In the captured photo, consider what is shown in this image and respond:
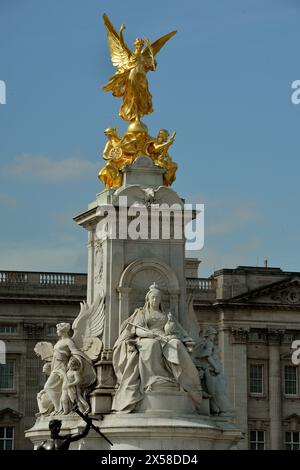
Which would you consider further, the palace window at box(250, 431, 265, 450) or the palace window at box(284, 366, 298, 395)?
the palace window at box(284, 366, 298, 395)

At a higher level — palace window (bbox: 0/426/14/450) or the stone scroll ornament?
palace window (bbox: 0/426/14/450)

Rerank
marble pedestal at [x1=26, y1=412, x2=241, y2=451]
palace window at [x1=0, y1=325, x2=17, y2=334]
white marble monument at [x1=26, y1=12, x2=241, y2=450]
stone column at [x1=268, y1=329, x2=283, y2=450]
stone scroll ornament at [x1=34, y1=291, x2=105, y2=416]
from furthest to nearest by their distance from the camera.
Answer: stone column at [x1=268, y1=329, x2=283, y2=450]
palace window at [x1=0, y1=325, x2=17, y2=334]
stone scroll ornament at [x1=34, y1=291, x2=105, y2=416]
white marble monument at [x1=26, y1=12, x2=241, y2=450]
marble pedestal at [x1=26, y1=412, x2=241, y2=451]

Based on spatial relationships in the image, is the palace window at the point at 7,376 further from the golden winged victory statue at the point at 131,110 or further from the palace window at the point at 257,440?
the golden winged victory statue at the point at 131,110

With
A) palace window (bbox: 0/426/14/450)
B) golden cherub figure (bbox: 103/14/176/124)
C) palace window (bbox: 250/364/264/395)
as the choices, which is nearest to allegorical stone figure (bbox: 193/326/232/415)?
golden cherub figure (bbox: 103/14/176/124)

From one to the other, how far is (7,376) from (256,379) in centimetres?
1181

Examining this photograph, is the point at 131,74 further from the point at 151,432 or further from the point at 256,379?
the point at 256,379

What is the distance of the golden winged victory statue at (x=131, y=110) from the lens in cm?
4166

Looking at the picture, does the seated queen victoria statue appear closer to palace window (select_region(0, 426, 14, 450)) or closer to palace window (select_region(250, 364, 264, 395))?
palace window (select_region(0, 426, 14, 450))

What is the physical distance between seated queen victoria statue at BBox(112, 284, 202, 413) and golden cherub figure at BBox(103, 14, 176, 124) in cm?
577

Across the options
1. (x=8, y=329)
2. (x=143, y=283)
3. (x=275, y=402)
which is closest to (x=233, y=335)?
(x=275, y=402)

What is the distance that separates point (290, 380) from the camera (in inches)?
3051

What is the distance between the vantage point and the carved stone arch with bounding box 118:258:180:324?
40.2m
